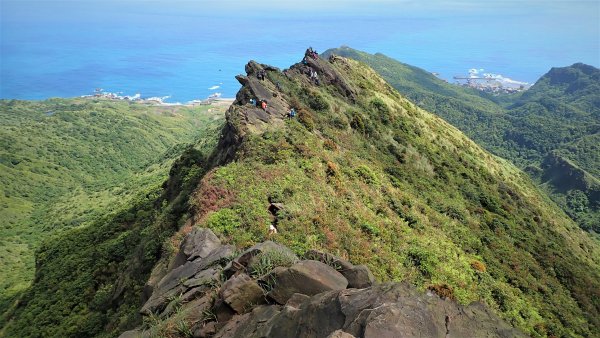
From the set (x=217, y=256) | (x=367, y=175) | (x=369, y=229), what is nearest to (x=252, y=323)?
(x=217, y=256)

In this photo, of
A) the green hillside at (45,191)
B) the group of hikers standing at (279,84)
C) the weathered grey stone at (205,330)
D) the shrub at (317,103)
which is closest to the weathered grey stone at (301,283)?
the weathered grey stone at (205,330)

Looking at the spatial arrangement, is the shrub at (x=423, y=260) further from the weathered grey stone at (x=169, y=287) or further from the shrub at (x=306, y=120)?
the shrub at (x=306, y=120)

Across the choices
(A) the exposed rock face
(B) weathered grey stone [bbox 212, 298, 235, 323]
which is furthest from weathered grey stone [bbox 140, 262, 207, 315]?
(A) the exposed rock face

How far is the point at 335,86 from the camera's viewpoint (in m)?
62.8

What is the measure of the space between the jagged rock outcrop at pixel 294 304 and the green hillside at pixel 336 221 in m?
4.94

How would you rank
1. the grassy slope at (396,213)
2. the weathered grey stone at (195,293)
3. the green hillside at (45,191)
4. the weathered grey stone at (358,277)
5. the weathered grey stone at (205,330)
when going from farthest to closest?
the green hillside at (45,191), the grassy slope at (396,213), the weathered grey stone at (195,293), the weathered grey stone at (358,277), the weathered grey stone at (205,330)

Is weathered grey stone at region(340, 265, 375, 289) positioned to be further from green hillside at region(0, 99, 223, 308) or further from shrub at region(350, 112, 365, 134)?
green hillside at region(0, 99, 223, 308)

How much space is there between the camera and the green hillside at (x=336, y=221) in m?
26.2

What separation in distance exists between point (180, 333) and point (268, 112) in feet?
104

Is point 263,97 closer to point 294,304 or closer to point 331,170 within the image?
point 331,170

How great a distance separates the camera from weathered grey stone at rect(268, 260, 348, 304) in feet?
45.8

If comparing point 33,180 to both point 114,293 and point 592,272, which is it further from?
point 592,272

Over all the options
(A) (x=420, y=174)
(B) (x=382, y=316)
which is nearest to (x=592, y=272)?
(A) (x=420, y=174)

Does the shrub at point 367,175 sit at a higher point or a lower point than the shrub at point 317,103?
lower
